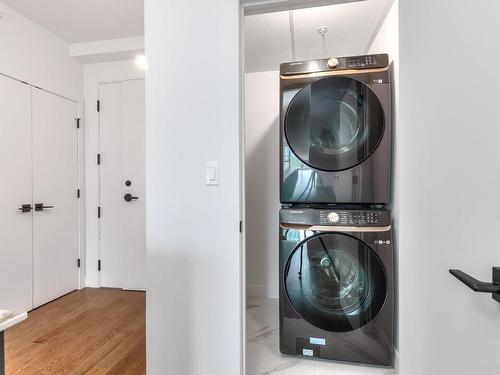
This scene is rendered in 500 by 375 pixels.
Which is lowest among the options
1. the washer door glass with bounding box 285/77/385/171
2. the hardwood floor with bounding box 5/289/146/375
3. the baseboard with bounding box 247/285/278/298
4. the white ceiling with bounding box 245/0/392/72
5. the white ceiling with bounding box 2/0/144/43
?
the hardwood floor with bounding box 5/289/146/375

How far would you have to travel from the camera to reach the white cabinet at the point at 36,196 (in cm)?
225

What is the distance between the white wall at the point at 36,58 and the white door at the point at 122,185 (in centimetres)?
32

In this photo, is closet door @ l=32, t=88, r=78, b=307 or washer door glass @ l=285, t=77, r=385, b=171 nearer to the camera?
washer door glass @ l=285, t=77, r=385, b=171

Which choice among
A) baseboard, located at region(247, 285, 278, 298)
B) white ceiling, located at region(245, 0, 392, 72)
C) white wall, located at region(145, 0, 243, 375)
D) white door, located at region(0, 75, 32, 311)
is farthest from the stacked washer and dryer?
white door, located at region(0, 75, 32, 311)

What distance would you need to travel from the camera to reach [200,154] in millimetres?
1274

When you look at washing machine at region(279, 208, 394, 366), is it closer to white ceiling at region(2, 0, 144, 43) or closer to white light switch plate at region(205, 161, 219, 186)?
white light switch plate at region(205, 161, 219, 186)

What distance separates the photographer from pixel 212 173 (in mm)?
1252

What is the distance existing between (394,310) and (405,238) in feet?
2.29

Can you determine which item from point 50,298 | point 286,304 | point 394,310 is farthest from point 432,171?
point 50,298

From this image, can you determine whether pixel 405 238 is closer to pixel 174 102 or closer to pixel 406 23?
pixel 406 23

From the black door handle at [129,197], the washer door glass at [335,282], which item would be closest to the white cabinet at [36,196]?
the black door handle at [129,197]

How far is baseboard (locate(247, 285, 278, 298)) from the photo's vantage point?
2.70m

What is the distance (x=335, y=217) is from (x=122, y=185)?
2350 mm

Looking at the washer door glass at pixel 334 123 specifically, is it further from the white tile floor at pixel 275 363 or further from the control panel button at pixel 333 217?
the white tile floor at pixel 275 363
